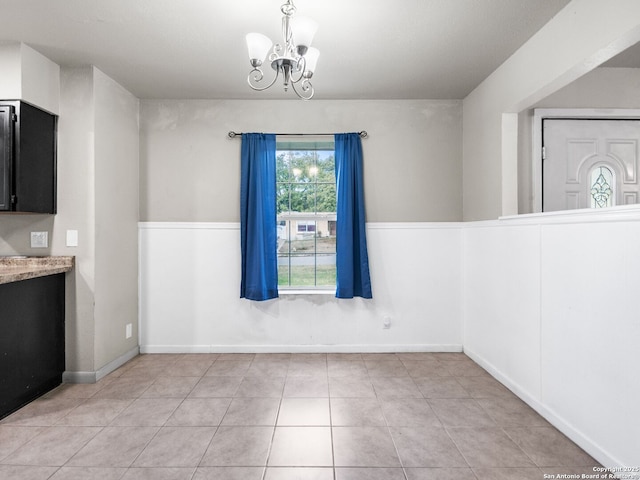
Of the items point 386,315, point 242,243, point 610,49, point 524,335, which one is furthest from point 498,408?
point 242,243

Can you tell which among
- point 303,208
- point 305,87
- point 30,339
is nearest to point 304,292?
point 303,208

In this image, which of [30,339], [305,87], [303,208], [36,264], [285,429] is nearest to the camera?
[285,429]

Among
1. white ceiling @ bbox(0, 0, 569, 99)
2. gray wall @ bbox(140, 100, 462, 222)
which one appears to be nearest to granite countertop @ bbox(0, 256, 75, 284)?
gray wall @ bbox(140, 100, 462, 222)

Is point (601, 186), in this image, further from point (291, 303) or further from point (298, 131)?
point (291, 303)

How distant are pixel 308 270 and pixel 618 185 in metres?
2.85

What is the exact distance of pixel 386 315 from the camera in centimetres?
369

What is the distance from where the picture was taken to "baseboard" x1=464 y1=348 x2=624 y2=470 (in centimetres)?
188

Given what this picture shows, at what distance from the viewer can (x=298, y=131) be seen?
3680mm

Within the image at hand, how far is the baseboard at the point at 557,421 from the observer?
1877 millimetres

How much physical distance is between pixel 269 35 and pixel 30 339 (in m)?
2.78

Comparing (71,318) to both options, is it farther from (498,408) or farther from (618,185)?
(618,185)

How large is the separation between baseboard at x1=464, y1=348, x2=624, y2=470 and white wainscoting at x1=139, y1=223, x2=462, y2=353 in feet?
2.45

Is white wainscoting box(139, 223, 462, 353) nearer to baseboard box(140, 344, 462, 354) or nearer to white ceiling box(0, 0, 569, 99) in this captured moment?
baseboard box(140, 344, 462, 354)

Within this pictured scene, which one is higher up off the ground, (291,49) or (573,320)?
(291,49)
